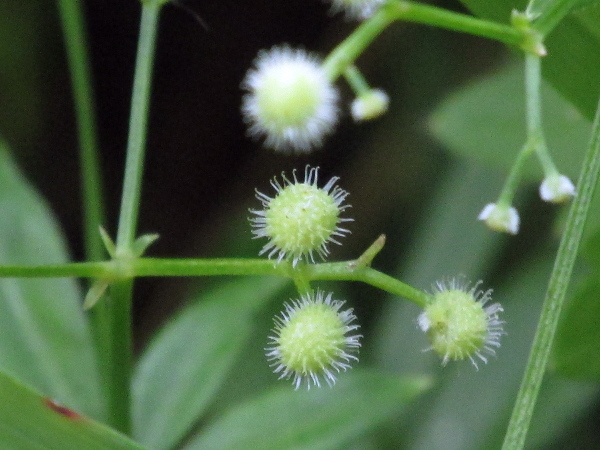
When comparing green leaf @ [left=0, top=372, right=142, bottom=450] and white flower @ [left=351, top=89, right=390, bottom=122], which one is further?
white flower @ [left=351, top=89, right=390, bottom=122]

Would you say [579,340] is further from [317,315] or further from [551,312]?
[317,315]

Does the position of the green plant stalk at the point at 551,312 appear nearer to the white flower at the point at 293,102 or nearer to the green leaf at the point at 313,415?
the white flower at the point at 293,102

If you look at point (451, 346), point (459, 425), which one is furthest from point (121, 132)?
point (451, 346)

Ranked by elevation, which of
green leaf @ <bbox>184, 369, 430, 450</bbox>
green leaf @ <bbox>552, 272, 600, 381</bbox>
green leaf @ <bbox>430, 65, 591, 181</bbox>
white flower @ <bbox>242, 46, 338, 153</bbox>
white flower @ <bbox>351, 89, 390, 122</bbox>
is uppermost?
green leaf @ <bbox>430, 65, 591, 181</bbox>

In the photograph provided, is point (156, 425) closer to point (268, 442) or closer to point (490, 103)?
point (268, 442)

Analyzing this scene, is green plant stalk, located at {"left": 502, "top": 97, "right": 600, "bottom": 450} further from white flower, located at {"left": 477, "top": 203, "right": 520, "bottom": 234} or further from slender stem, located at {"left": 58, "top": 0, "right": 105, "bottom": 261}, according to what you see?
slender stem, located at {"left": 58, "top": 0, "right": 105, "bottom": 261}

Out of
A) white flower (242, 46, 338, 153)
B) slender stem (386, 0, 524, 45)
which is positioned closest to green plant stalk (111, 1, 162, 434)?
white flower (242, 46, 338, 153)

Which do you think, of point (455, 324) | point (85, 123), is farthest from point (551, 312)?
point (85, 123)
